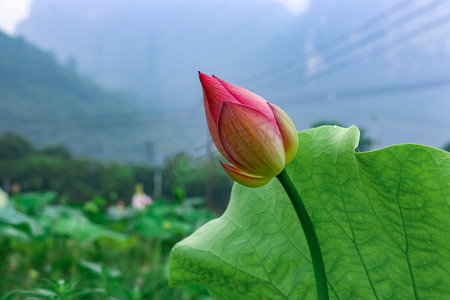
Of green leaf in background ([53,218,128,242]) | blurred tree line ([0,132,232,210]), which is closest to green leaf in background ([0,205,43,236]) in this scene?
green leaf in background ([53,218,128,242])

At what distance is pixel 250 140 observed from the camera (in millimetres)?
217

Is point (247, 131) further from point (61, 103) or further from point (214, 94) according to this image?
point (61, 103)

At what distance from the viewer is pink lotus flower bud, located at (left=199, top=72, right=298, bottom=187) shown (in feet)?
0.71

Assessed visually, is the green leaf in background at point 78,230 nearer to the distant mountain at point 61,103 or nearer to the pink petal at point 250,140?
the pink petal at point 250,140

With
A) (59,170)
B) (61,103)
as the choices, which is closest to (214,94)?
(59,170)

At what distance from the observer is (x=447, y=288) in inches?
11.5

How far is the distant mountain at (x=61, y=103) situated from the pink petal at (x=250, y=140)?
30.9 m

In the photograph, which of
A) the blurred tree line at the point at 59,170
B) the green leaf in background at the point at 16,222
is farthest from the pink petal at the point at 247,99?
the blurred tree line at the point at 59,170

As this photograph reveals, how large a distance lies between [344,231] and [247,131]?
0.14m

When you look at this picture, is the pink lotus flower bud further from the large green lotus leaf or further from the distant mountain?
the distant mountain

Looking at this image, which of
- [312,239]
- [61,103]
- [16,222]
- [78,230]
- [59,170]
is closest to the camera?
[312,239]

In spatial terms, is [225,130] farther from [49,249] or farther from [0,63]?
[0,63]

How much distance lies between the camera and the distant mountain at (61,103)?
32688mm

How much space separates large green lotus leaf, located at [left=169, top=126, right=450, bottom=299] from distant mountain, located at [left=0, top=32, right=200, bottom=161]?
30755 mm
